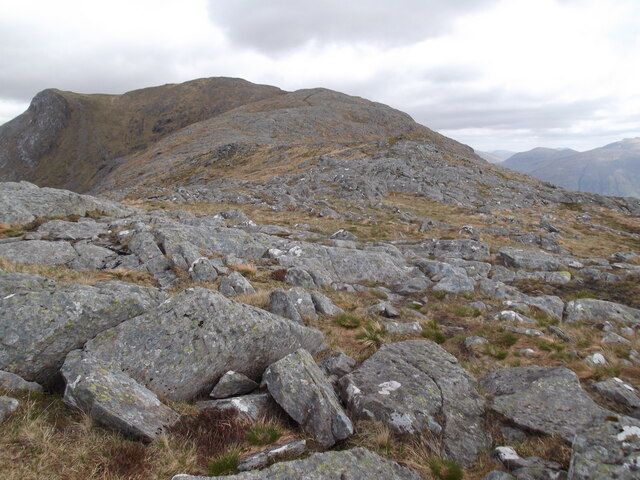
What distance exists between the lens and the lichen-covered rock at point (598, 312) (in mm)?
15523

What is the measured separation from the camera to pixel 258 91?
187 m

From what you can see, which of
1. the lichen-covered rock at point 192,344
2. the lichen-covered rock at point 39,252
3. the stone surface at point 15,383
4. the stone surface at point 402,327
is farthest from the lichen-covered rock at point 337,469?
the lichen-covered rock at point 39,252

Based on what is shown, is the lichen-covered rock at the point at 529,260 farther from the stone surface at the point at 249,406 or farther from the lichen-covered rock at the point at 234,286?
the stone surface at the point at 249,406

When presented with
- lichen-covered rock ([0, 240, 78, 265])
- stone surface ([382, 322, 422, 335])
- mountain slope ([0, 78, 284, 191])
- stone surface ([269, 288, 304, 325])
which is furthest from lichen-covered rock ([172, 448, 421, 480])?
mountain slope ([0, 78, 284, 191])

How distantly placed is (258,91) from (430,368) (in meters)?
200

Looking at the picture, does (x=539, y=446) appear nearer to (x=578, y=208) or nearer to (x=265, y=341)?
(x=265, y=341)

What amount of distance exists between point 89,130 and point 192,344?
225401mm

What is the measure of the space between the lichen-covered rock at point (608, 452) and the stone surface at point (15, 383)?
9356 mm

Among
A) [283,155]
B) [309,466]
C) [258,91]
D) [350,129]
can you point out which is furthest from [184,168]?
[258,91]

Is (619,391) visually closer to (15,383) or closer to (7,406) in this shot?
(7,406)

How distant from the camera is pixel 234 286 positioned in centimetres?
1327

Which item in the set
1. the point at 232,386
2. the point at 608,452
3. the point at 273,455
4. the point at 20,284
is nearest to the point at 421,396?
the point at 608,452

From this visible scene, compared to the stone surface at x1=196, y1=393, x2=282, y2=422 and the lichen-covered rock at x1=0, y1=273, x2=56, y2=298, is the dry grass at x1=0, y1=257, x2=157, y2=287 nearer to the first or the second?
the lichen-covered rock at x1=0, y1=273, x2=56, y2=298

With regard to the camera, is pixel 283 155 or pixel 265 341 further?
pixel 283 155
